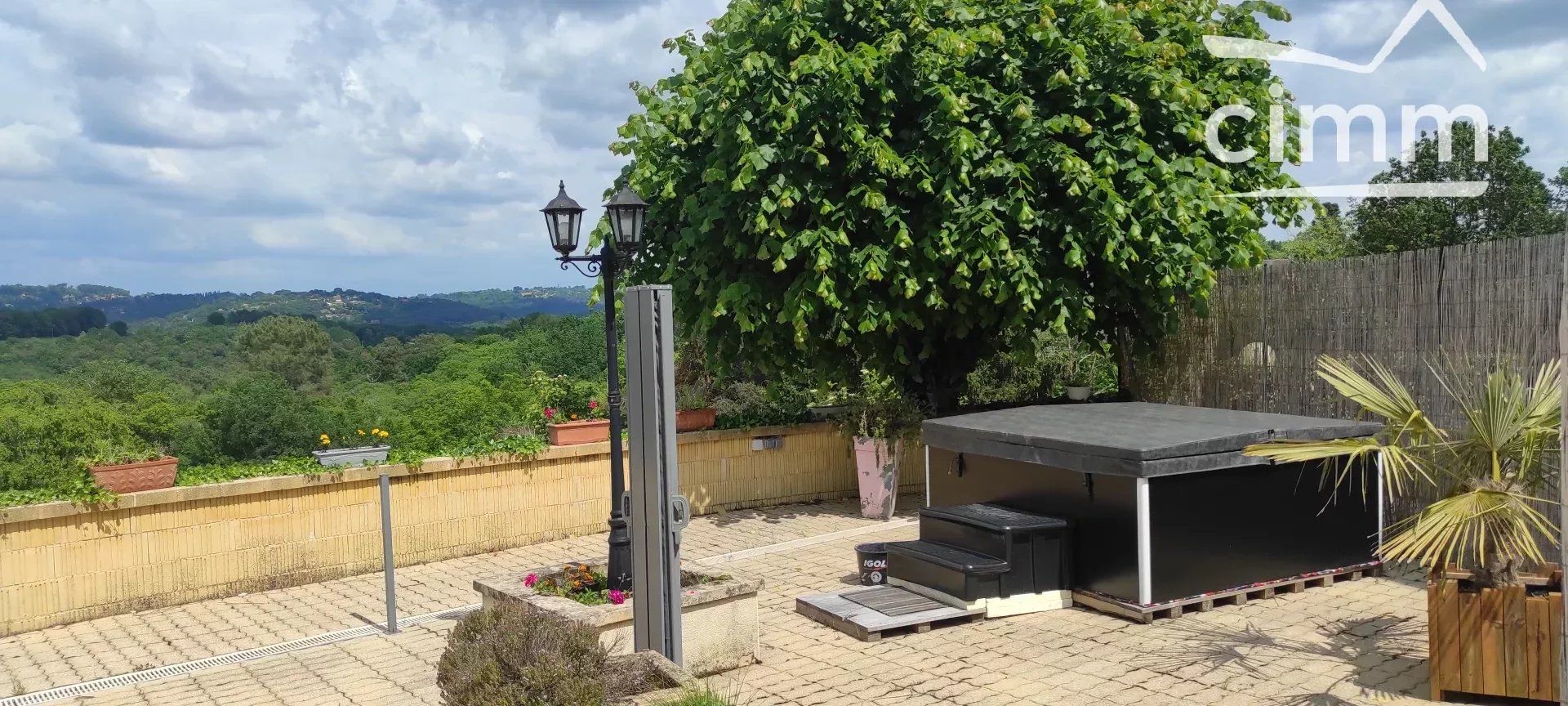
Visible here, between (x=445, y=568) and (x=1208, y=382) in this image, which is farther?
(x=1208, y=382)

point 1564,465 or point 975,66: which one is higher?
point 975,66

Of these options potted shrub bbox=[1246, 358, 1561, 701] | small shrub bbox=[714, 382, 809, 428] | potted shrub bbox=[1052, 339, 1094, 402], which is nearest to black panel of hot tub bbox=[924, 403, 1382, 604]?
potted shrub bbox=[1246, 358, 1561, 701]

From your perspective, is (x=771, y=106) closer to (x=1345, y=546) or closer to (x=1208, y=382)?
(x=1208, y=382)

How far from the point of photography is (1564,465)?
4297 mm

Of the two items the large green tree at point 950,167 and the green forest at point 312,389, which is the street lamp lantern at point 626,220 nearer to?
the large green tree at point 950,167

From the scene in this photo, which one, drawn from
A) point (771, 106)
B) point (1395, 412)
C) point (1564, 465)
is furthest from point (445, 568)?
point (1564, 465)

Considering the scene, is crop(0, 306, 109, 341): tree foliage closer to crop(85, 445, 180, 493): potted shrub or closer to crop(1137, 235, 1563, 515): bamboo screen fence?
crop(85, 445, 180, 493): potted shrub

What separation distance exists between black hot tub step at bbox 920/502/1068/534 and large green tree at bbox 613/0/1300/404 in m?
3.03

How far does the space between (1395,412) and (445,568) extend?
822 centimetres

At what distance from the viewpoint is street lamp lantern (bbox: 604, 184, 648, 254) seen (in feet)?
25.8

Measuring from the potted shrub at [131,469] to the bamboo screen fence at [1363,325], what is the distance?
10.1m

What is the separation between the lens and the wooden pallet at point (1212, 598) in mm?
→ 7730

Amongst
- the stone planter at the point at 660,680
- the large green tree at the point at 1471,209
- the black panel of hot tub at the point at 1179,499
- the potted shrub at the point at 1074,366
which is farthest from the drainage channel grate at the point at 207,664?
the large green tree at the point at 1471,209

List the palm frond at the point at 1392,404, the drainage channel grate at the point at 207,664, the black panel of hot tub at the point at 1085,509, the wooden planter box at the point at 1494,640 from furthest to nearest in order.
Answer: the black panel of hot tub at the point at 1085,509 → the drainage channel grate at the point at 207,664 → the palm frond at the point at 1392,404 → the wooden planter box at the point at 1494,640
